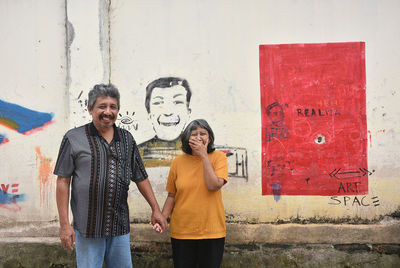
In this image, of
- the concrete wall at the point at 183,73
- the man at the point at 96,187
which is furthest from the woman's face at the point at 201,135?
the concrete wall at the point at 183,73

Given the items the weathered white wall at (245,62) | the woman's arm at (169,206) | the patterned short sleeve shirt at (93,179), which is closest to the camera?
the patterned short sleeve shirt at (93,179)

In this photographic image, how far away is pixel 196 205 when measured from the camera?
3.12 m

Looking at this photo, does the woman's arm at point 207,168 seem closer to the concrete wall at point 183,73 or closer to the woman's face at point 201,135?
the woman's face at point 201,135

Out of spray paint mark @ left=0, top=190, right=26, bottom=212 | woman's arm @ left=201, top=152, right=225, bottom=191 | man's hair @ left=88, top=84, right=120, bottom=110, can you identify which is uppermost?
man's hair @ left=88, top=84, right=120, bottom=110

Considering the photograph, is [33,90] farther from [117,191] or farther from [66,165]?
[117,191]

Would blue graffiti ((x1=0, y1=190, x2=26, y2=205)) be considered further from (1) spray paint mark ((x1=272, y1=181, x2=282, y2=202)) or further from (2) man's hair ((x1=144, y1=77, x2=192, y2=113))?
(1) spray paint mark ((x1=272, y1=181, x2=282, y2=202))

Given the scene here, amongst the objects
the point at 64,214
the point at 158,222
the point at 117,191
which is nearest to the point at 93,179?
the point at 117,191

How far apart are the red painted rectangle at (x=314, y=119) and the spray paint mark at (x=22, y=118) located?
242 cm

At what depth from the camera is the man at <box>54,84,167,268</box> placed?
274 cm

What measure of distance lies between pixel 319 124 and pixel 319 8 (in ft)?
4.00

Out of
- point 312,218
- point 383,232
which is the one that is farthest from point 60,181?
point 383,232

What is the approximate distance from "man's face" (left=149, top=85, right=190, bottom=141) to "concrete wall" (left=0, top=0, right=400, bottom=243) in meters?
0.10

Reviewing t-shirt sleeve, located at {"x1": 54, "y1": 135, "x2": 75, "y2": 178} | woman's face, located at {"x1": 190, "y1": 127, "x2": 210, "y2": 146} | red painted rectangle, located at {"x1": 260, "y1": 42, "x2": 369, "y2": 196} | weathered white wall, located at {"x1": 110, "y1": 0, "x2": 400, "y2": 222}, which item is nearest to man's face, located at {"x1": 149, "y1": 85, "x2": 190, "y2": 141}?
weathered white wall, located at {"x1": 110, "y1": 0, "x2": 400, "y2": 222}

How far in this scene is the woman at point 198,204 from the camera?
10.2 feet
